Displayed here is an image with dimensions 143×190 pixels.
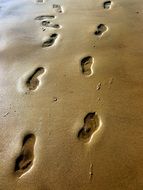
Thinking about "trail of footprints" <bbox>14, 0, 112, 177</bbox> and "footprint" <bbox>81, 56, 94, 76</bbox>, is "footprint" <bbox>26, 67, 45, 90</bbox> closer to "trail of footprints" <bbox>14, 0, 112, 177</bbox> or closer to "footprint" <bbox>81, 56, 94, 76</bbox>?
"trail of footprints" <bbox>14, 0, 112, 177</bbox>

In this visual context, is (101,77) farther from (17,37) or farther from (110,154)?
(17,37)

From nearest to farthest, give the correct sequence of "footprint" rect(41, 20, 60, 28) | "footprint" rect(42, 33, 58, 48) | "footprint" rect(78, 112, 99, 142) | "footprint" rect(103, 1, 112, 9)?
"footprint" rect(78, 112, 99, 142), "footprint" rect(42, 33, 58, 48), "footprint" rect(41, 20, 60, 28), "footprint" rect(103, 1, 112, 9)

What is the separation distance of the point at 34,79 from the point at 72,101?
402 millimetres

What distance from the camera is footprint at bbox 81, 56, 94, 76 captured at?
249cm

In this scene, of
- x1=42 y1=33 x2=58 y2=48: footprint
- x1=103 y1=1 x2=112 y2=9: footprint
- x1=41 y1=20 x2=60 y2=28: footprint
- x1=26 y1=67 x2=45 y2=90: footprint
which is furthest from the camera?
x1=103 y1=1 x2=112 y2=9: footprint

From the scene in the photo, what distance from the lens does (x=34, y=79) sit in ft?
8.13

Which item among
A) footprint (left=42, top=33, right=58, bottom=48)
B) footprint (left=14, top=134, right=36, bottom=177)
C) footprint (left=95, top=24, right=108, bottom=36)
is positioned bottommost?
footprint (left=14, top=134, right=36, bottom=177)

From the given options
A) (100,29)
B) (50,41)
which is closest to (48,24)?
(50,41)

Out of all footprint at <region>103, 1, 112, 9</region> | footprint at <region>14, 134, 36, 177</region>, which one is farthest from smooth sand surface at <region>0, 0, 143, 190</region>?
footprint at <region>103, 1, 112, 9</region>

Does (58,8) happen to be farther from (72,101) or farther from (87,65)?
(72,101)

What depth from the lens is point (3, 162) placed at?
6.08 ft

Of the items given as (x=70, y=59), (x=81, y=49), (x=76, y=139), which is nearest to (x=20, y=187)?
(x=76, y=139)

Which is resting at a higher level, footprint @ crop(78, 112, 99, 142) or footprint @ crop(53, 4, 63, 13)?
footprint @ crop(53, 4, 63, 13)

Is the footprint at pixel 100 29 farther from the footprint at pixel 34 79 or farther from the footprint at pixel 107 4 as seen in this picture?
the footprint at pixel 34 79
